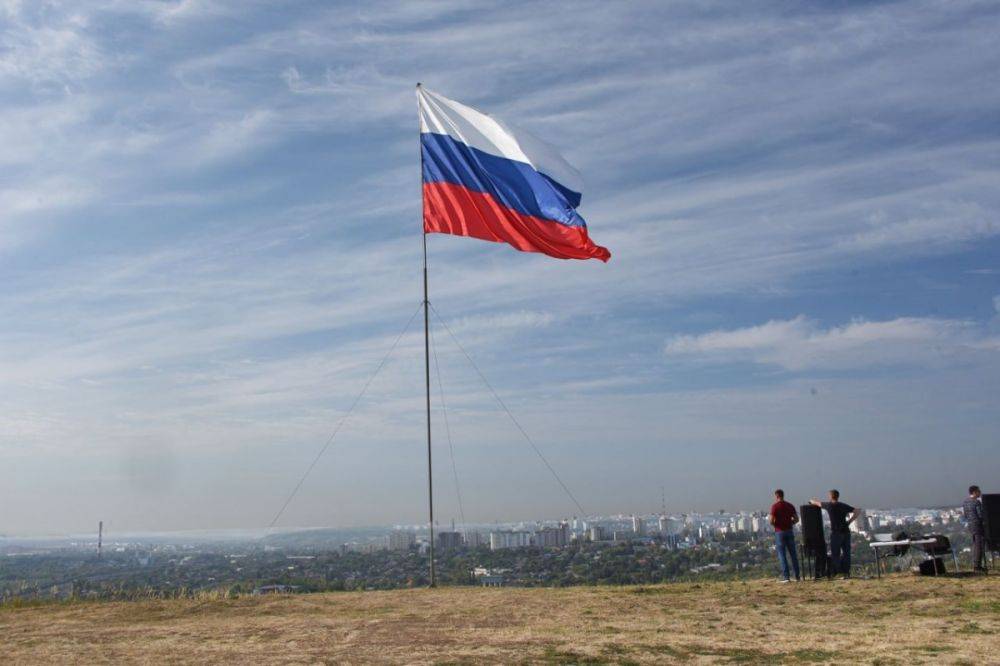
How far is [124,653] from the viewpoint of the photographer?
1192cm

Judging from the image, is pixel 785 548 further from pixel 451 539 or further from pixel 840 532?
pixel 451 539

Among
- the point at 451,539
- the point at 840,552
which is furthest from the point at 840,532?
the point at 451,539

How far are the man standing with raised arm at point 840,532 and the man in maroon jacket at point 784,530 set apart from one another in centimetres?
77

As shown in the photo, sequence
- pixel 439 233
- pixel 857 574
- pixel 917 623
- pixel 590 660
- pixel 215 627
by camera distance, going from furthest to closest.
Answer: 1. pixel 439 233
2. pixel 857 574
3. pixel 215 627
4. pixel 917 623
5. pixel 590 660

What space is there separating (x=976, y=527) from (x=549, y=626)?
11.0m

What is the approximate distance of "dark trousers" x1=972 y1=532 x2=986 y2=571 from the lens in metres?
18.5

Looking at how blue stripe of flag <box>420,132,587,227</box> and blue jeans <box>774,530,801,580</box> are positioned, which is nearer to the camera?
blue jeans <box>774,530,801,580</box>

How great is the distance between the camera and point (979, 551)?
1852cm

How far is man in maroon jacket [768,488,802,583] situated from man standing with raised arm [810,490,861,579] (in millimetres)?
767

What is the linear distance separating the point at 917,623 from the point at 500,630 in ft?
20.4

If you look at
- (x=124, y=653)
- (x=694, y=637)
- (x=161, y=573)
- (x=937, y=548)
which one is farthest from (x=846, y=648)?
(x=161, y=573)

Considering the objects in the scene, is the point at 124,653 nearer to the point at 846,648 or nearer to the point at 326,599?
the point at 326,599

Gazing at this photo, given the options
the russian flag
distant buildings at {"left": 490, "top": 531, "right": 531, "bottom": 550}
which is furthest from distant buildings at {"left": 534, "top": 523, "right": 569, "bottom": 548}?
the russian flag

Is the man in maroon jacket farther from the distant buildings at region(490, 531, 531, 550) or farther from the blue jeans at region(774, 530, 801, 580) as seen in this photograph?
the distant buildings at region(490, 531, 531, 550)
